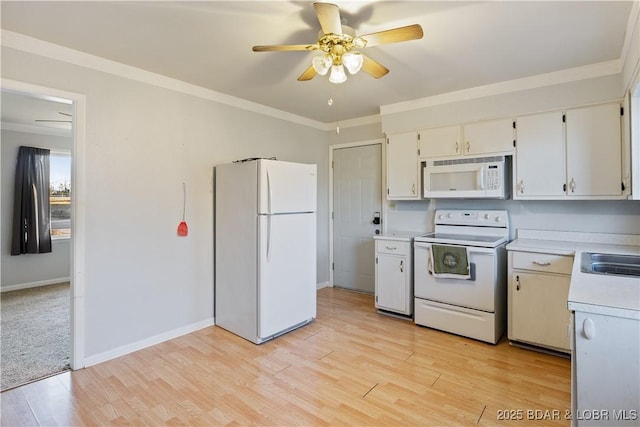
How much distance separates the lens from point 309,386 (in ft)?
7.47

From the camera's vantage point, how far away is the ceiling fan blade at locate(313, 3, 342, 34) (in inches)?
62.8

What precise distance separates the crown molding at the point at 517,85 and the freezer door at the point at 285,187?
1.40 m

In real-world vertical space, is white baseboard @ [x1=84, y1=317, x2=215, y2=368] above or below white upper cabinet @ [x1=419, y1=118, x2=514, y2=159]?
below

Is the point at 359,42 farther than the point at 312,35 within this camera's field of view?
No

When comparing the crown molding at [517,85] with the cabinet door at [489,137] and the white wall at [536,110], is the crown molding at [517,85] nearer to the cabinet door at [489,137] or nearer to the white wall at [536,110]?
the white wall at [536,110]

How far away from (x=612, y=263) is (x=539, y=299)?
658 millimetres

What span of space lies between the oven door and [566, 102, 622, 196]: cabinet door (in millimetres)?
922

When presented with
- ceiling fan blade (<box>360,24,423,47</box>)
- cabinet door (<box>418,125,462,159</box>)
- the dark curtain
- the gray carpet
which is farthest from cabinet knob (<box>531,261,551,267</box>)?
the dark curtain

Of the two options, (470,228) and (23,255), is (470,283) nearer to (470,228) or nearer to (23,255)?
(470,228)

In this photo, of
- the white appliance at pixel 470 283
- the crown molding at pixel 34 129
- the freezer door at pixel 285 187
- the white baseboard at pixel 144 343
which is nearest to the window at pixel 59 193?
the crown molding at pixel 34 129

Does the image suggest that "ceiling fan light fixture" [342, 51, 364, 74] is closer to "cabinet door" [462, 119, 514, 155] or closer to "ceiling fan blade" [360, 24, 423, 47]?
"ceiling fan blade" [360, 24, 423, 47]

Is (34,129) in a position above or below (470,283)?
above

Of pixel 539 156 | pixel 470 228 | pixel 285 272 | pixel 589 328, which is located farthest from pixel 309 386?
pixel 539 156

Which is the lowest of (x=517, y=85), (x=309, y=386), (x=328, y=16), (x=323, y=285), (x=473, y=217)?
(x=309, y=386)
